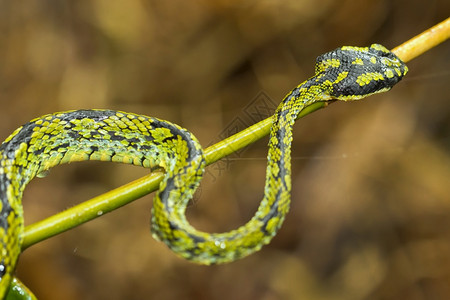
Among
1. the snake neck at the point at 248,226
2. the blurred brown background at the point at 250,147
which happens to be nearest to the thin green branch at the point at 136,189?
the snake neck at the point at 248,226

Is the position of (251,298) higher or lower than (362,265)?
higher

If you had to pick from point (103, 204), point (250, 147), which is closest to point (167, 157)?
point (103, 204)

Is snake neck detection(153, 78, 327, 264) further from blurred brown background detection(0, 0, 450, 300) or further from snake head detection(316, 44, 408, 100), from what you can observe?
blurred brown background detection(0, 0, 450, 300)

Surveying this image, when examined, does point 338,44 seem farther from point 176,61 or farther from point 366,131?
point 176,61

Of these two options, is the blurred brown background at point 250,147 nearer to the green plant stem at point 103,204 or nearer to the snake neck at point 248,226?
the snake neck at point 248,226

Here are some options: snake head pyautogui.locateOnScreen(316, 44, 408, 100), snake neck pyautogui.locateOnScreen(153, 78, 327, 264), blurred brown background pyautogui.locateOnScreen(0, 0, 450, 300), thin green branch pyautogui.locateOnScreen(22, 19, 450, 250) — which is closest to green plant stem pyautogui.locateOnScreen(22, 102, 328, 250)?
thin green branch pyautogui.locateOnScreen(22, 19, 450, 250)

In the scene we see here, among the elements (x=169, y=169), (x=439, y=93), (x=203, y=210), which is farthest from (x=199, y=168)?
(x=439, y=93)

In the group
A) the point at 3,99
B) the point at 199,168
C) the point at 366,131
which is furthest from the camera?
the point at 366,131
